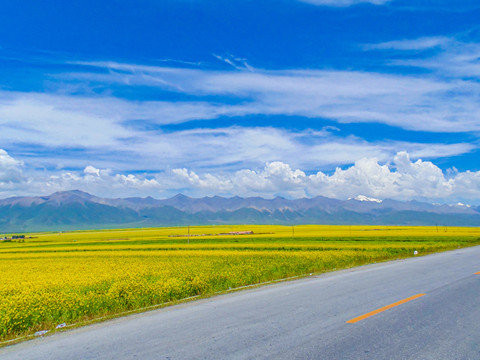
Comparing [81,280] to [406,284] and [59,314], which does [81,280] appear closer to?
[59,314]

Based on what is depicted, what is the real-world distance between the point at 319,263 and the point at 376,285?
30.5ft

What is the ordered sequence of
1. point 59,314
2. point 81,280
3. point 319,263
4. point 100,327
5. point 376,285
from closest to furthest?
1. point 100,327
2. point 59,314
3. point 376,285
4. point 81,280
5. point 319,263

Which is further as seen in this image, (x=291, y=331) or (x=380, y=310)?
(x=380, y=310)

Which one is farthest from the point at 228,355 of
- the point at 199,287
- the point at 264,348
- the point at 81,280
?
the point at 81,280

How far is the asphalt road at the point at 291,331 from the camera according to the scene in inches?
286

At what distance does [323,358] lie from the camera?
6777 mm

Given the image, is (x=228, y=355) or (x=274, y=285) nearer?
(x=228, y=355)

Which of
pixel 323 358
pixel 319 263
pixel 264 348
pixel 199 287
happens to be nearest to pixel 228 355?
pixel 264 348

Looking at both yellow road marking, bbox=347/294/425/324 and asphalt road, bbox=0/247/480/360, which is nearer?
asphalt road, bbox=0/247/480/360

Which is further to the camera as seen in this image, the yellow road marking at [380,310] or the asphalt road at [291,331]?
the yellow road marking at [380,310]

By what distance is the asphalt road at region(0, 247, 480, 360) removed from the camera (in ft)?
23.8

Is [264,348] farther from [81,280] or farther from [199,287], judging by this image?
[81,280]

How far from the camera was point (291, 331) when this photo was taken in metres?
8.51

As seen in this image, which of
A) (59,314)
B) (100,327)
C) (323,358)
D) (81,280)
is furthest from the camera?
(81,280)
